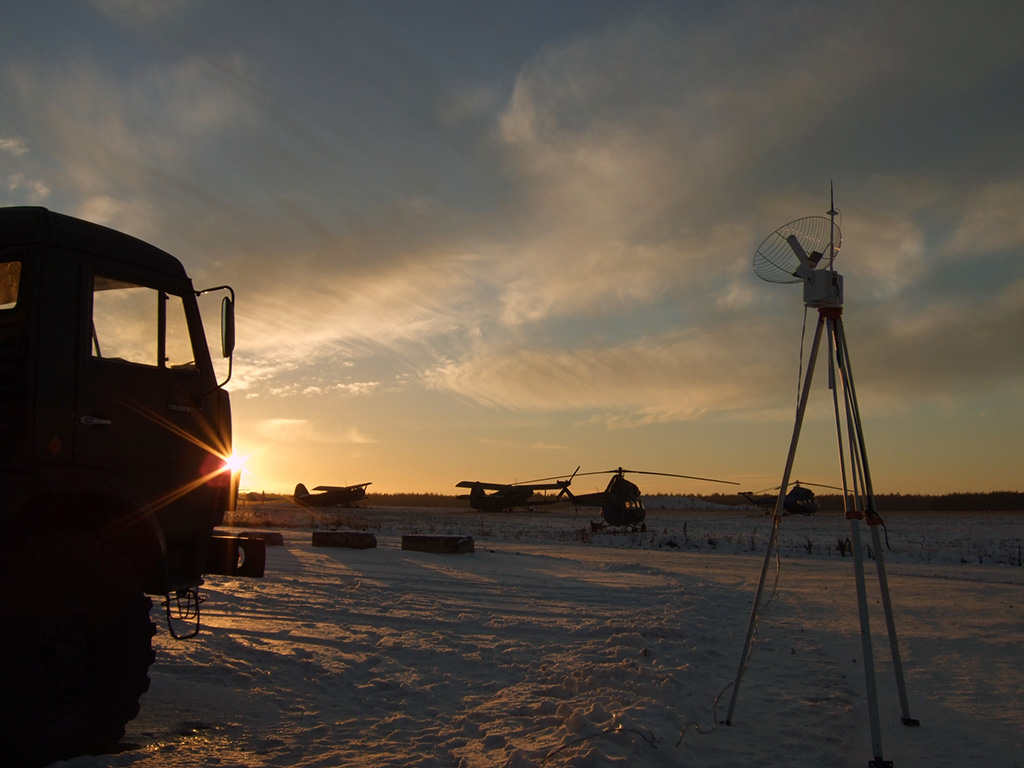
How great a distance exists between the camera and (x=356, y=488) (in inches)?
2721

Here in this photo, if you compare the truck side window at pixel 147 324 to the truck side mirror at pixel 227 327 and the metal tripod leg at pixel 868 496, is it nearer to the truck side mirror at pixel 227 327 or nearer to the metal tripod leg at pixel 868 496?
the truck side mirror at pixel 227 327

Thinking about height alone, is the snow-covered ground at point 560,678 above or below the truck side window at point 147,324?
below

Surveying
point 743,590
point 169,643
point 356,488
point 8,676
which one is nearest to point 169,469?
Answer: point 8,676

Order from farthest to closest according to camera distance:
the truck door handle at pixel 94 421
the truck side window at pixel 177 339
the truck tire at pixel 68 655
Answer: the truck side window at pixel 177 339 → the truck door handle at pixel 94 421 → the truck tire at pixel 68 655

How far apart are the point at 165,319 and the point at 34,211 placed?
46.6 inches

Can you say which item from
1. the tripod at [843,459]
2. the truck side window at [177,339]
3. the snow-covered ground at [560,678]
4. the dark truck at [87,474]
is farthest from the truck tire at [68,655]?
the tripod at [843,459]

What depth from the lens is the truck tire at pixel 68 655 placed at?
425 cm

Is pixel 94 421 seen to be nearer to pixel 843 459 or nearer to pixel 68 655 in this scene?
pixel 68 655

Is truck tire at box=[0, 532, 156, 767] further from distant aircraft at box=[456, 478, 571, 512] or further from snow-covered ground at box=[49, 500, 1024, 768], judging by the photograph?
distant aircraft at box=[456, 478, 571, 512]

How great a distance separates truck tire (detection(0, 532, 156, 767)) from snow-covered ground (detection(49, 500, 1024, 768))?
0.25m

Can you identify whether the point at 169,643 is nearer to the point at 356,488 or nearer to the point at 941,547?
the point at 941,547

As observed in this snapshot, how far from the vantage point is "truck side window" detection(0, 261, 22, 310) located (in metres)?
5.02

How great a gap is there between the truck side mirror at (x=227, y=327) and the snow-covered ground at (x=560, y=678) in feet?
9.33

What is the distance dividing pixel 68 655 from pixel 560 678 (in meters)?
4.10
